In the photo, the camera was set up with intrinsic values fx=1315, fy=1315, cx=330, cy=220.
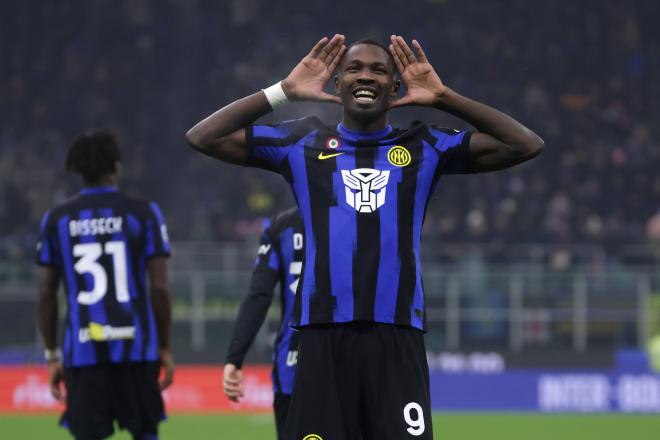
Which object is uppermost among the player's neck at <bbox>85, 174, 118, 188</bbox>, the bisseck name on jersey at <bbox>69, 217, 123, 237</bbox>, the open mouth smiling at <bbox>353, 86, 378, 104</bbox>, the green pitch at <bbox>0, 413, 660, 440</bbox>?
the open mouth smiling at <bbox>353, 86, 378, 104</bbox>

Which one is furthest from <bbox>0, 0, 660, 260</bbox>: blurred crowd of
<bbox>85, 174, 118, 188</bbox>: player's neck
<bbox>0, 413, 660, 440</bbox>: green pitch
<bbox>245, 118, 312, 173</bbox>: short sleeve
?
<bbox>245, 118, 312, 173</bbox>: short sleeve

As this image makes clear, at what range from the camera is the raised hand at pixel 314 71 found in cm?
417

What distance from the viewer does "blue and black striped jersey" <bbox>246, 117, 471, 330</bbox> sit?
13.3 feet

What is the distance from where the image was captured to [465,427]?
12.8m

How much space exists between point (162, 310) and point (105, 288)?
30 cm

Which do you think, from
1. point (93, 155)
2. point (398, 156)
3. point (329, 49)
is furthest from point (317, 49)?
point (93, 155)

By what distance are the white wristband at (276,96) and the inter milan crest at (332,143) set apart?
0.18m

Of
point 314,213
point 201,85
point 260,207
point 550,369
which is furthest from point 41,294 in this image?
point 201,85

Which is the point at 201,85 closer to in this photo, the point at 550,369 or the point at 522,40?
the point at 522,40

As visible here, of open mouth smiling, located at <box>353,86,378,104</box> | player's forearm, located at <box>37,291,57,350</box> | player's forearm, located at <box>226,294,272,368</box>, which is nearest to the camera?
open mouth smiling, located at <box>353,86,378,104</box>

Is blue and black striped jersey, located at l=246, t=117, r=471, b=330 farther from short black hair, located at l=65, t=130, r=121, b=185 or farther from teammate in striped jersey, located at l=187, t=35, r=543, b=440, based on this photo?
short black hair, located at l=65, t=130, r=121, b=185

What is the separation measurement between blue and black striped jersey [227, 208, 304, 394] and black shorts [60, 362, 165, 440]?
1.78 ft

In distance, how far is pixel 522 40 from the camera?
77.0 ft

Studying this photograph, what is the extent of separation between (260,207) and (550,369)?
214 inches
